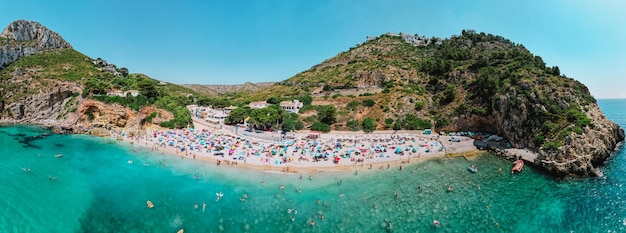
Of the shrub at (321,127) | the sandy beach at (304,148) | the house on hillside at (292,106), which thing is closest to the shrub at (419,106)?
the sandy beach at (304,148)

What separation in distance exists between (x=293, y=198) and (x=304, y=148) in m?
13.7

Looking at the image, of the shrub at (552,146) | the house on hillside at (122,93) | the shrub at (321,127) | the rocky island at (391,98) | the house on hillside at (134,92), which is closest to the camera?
the shrub at (552,146)

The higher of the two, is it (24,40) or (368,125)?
(24,40)

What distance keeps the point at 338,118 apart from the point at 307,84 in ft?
104

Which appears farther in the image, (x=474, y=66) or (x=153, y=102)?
(x=474, y=66)

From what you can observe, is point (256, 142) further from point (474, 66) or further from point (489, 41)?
point (489, 41)

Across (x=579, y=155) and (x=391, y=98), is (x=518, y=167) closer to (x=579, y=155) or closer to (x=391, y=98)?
(x=579, y=155)

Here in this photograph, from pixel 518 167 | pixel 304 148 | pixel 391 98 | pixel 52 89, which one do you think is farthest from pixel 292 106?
pixel 52 89

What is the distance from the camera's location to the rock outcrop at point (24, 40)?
224 feet

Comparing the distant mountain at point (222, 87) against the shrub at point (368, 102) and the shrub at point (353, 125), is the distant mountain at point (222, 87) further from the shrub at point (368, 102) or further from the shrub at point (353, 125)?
the shrub at point (353, 125)

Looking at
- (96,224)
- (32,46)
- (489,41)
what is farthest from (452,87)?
(32,46)

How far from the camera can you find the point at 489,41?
286ft

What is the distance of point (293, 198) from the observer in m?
22.0

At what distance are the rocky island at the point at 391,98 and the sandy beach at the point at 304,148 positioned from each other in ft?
18.1
